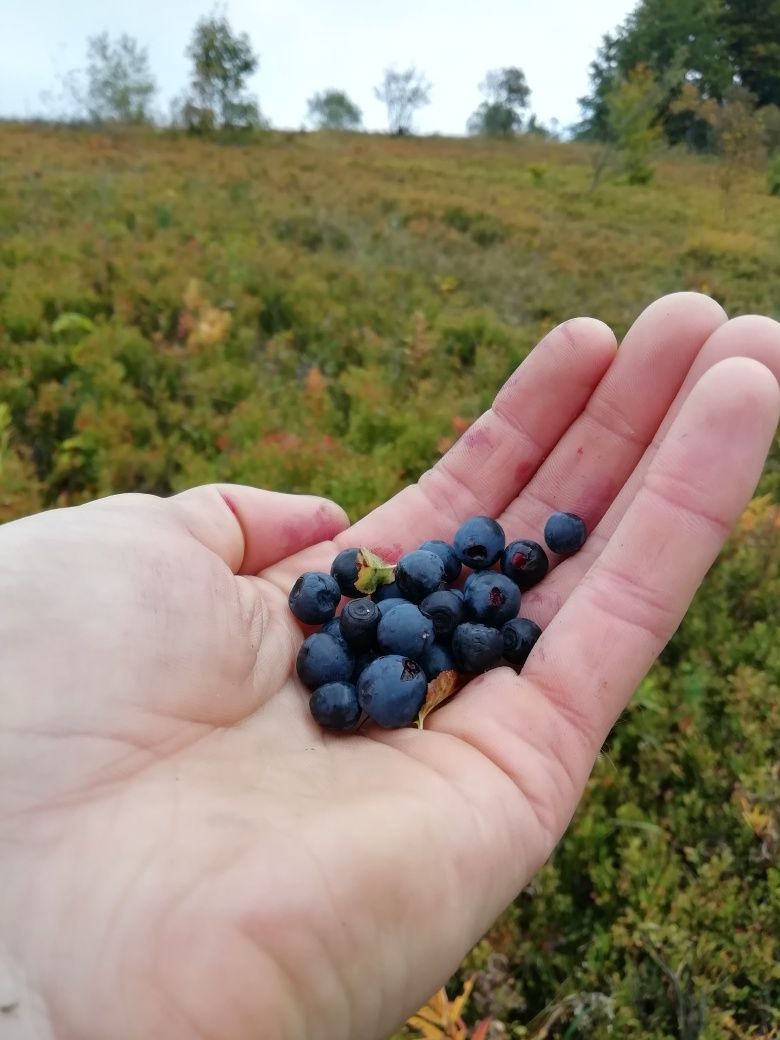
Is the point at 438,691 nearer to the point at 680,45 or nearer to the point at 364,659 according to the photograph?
the point at 364,659

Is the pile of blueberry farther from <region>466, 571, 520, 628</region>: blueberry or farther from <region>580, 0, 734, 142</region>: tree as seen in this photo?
<region>580, 0, 734, 142</region>: tree

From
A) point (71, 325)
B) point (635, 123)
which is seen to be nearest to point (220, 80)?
point (635, 123)

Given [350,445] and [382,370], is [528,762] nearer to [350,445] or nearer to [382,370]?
[350,445]

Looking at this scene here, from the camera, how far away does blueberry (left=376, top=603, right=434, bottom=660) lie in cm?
195

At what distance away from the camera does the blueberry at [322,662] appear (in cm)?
193

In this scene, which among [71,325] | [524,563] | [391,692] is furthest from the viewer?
[71,325]

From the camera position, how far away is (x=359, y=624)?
1998 millimetres

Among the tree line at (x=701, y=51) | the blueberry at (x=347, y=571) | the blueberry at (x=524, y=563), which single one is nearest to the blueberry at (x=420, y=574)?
the blueberry at (x=347, y=571)

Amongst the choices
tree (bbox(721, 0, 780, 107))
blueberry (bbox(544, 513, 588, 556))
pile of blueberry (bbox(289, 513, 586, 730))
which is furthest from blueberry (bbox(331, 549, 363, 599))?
tree (bbox(721, 0, 780, 107))

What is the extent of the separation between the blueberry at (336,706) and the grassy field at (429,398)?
105cm

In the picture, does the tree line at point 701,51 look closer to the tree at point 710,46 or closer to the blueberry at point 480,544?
the tree at point 710,46

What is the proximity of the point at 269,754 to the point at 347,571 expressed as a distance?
Answer: 2.15ft

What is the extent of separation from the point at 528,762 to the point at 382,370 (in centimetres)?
457

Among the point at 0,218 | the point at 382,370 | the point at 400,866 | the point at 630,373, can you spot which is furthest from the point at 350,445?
the point at 0,218
